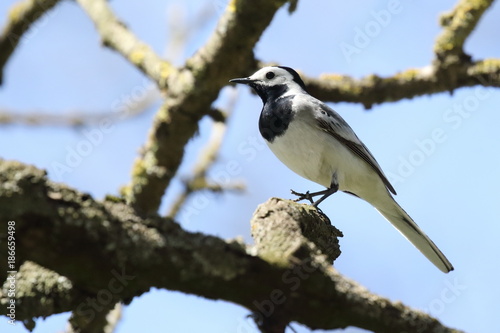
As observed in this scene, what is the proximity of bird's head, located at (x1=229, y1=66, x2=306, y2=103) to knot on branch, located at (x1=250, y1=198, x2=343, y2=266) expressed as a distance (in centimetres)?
195

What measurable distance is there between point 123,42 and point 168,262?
4071 millimetres

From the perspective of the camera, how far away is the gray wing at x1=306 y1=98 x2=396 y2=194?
15.4 feet

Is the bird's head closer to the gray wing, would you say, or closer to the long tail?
the gray wing

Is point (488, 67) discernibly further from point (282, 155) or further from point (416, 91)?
point (282, 155)

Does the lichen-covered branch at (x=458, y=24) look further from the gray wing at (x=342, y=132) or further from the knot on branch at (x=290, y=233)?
the knot on branch at (x=290, y=233)

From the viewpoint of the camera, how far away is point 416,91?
5059 mm

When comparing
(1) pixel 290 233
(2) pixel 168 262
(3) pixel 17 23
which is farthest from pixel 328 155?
(3) pixel 17 23

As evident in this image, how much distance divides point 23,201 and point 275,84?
3.73 metres

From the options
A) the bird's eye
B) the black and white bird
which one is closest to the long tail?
the black and white bird

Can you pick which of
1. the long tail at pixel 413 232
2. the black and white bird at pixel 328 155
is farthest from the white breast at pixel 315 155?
the long tail at pixel 413 232

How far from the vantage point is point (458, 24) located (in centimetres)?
476

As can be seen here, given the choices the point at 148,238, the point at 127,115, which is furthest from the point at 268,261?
the point at 127,115

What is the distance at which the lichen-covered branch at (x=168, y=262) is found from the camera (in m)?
1.74

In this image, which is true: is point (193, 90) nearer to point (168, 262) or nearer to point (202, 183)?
point (202, 183)
